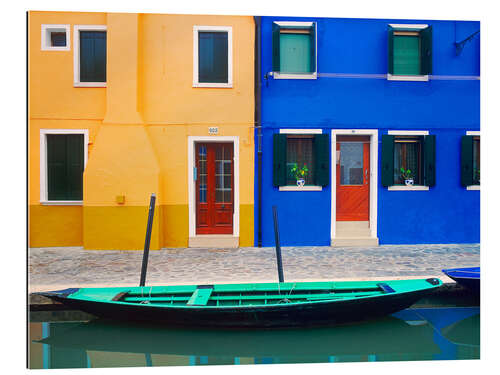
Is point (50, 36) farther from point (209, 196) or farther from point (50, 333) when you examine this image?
point (50, 333)

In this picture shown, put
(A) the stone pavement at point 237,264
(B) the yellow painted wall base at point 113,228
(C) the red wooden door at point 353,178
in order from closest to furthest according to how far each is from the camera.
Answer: (A) the stone pavement at point 237,264 < (B) the yellow painted wall base at point 113,228 < (C) the red wooden door at point 353,178

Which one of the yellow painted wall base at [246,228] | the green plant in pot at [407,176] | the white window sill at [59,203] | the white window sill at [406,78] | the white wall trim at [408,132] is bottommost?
the yellow painted wall base at [246,228]

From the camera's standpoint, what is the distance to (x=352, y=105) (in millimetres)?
8273

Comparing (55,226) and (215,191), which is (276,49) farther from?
(55,226)

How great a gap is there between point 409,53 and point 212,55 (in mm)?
3813

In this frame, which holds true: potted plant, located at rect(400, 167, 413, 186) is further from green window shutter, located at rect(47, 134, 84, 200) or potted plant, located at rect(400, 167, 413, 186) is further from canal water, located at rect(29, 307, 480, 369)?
green window shutter, located at rect(47, 134, 84, 200)

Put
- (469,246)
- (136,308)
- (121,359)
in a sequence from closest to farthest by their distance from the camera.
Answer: (121,359) → (136,308) → (469,246)

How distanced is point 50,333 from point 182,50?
5.48 m

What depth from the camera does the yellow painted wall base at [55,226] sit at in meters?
8.06

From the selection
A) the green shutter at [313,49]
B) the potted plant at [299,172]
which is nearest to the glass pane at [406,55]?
the green shutter at [313,49]

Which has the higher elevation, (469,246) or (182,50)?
(182,50)

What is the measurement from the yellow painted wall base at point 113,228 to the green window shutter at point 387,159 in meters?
4.53

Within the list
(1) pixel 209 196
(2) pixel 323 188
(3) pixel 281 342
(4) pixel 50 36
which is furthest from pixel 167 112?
(3) pixel 281 342

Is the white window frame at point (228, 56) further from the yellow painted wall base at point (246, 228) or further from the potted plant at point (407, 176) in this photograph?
the potted plant at point (407, 176)
